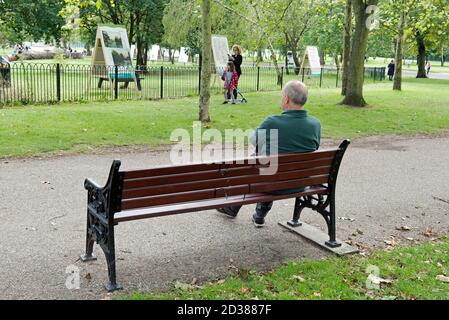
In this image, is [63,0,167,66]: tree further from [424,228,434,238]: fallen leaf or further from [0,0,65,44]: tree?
[424,228,434,238]: fallen leaf

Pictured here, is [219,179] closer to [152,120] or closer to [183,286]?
[183,286]

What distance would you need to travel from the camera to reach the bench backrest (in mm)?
3912

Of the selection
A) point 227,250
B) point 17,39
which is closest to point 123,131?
point 227,250

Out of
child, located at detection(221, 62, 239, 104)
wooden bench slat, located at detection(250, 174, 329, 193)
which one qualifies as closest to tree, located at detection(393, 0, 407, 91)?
child, located at detection(221, 62, 239, 104)

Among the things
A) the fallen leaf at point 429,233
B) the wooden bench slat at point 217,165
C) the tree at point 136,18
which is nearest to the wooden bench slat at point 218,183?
the wooden bench slat at point 217,165

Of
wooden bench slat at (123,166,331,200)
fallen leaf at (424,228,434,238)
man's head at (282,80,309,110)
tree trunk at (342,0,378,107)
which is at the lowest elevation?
fallen leaf at (424,228,434,238)

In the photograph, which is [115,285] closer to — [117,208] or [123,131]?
[117,208]

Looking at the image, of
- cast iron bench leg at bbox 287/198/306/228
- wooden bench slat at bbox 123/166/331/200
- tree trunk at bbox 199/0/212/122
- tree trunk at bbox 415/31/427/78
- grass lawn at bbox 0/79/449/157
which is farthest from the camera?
tree trunk at bbox 415/31/427/78

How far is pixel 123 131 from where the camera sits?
10539mm

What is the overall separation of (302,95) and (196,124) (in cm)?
716

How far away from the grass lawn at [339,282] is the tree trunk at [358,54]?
1210cm

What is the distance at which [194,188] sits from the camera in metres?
4.21

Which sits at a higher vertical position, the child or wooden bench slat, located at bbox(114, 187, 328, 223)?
the child

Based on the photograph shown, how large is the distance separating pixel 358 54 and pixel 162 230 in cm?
1256
